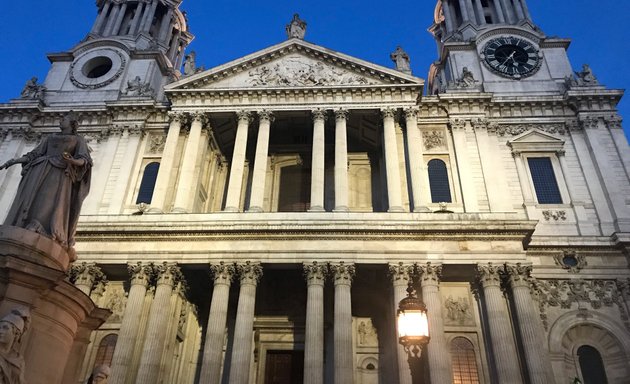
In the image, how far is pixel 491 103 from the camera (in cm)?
2617

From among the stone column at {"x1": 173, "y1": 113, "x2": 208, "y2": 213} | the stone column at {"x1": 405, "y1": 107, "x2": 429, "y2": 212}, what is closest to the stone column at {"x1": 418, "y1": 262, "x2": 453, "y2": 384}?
the stone column at {"x1": 405, "y1": 107, "x2": 429, "y2": 212}

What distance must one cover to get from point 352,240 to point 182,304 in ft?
27.2

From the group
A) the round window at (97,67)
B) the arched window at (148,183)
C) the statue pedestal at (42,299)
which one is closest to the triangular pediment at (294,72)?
the arched window at (148,183)

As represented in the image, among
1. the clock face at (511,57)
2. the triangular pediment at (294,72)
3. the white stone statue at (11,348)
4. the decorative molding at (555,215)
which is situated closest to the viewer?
the white stone statue at (11,348)

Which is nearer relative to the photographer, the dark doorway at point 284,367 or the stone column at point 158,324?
the stone column at point 158,324

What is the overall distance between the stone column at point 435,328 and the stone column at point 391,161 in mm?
3384

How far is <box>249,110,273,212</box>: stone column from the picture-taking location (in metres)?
22.6

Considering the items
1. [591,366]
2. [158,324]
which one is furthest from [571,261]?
[158,324]

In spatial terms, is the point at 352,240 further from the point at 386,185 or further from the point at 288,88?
the point at 288,88

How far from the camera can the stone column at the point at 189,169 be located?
22.8 meters

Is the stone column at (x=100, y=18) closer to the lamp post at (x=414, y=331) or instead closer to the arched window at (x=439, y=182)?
the arched window at (x=439, y=182)

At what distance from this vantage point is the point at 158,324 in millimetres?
19359

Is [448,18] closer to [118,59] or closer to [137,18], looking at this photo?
[137,18]

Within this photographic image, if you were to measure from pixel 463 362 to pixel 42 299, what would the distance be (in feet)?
54.3
